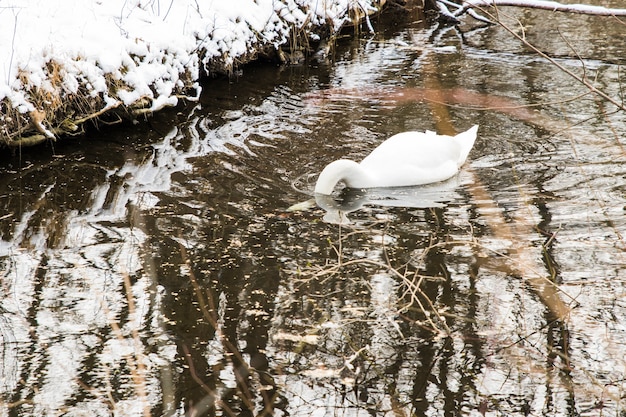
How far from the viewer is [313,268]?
206 inches

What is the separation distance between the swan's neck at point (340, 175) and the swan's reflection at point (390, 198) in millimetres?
86

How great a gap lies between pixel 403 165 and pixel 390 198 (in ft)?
1.15

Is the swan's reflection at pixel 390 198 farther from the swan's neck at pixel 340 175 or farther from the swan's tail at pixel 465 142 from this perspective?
the swan's tail at pixel 465 142

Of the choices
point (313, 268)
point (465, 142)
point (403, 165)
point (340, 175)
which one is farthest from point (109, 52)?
point (313, 268)

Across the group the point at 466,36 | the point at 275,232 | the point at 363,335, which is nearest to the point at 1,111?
the point at 275,232

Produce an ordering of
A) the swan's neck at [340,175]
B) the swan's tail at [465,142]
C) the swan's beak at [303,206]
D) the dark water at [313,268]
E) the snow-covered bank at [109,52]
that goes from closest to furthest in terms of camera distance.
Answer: the dark water at [313,268]
the swan's beak at [303,206]
the swan's neck at [340,175]
the swan's tail at [465,142]
the snow-covered bank at [109,52]

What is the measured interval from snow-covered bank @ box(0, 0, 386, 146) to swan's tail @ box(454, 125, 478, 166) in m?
3.14

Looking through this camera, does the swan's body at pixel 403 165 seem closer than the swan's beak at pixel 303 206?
No

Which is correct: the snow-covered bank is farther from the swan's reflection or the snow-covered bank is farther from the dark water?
the swan's reflection

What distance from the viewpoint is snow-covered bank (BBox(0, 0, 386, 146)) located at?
298 inches

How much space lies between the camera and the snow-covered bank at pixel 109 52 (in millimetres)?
7566

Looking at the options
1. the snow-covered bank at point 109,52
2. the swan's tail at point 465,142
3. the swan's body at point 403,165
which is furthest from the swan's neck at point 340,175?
the snow-covered bank at point 109,52

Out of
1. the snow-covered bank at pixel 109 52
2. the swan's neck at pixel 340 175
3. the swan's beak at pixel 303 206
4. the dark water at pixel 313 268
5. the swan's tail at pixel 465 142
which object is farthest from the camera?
the snow-covered bank at pixel 109 52

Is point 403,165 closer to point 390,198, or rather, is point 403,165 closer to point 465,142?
point 390,198
